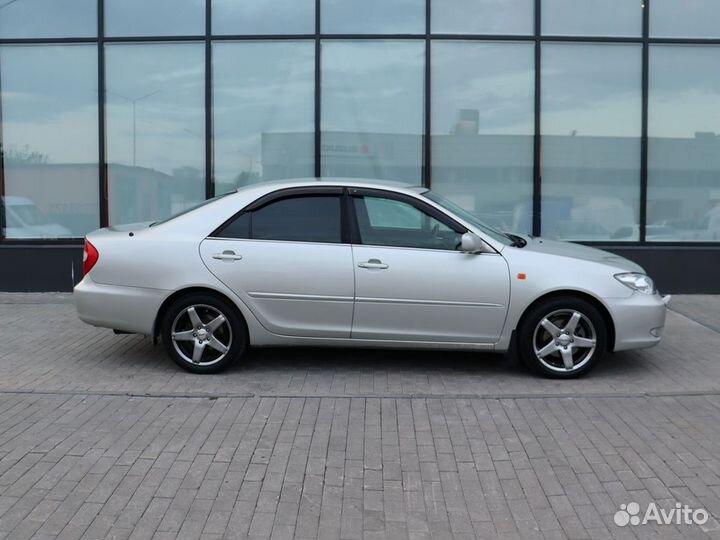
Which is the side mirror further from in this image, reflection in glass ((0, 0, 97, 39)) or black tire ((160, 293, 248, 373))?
reflection in glass ((0, 0, 97, 39))

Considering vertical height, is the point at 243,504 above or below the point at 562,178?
below

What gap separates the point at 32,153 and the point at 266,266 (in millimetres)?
5799

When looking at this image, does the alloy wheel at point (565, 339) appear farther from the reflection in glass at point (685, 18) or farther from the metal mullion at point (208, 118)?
the reflection in glass at point (685, 18)

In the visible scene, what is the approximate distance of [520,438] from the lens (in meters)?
5.48

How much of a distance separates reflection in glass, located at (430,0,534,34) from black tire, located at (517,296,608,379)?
5.39 meters

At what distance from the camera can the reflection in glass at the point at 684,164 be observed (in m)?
11.2

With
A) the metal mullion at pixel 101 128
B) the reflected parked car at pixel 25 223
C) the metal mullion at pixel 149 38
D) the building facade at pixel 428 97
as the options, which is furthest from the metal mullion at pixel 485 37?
the reflected parked car at pixel 25 223

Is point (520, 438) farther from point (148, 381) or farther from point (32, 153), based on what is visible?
point (32, 153)

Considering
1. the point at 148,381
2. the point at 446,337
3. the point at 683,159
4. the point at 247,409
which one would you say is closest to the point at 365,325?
the point at 446,337

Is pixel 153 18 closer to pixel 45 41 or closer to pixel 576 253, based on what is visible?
pixel 45 41

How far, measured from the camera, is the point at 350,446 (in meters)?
5.34

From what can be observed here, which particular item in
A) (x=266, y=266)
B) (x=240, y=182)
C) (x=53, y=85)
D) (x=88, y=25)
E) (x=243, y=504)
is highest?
(x=88, y=25)

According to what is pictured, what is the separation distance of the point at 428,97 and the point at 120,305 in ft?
18.1
